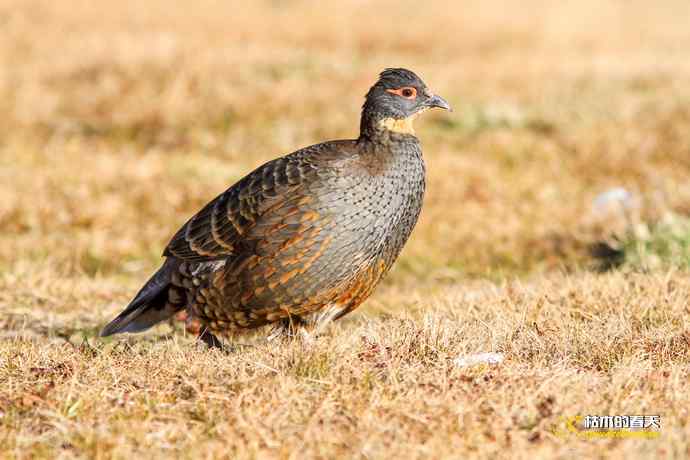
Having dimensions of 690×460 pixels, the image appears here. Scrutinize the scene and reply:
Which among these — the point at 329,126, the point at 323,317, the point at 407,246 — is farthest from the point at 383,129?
the point at 329,126

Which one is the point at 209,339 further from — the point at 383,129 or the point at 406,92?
the point at 406,92

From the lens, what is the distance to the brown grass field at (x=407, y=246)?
3.92 meters

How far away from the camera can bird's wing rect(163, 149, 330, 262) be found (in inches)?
211

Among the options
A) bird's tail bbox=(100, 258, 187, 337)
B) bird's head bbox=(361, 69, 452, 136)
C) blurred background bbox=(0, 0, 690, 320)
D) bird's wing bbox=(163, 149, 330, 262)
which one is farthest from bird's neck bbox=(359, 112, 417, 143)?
blurred background bbox=(0, 0, 690, 320)

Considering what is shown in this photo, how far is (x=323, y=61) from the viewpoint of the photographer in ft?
51.1

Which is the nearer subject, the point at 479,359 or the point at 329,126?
the point at 479,359

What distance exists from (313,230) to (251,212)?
45 centimetres

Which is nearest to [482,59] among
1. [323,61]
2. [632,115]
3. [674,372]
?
[323,61]

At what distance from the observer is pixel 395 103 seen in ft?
18.8

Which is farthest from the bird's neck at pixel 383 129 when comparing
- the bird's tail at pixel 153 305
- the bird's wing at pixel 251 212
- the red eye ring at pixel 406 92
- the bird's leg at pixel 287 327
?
the bird's tail at pixel 153 305

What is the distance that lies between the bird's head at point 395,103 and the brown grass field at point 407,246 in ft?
A: 3.69

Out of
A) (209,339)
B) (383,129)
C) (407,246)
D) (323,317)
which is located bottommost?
(407,246)

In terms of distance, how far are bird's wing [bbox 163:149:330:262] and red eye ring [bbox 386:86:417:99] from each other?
66cm

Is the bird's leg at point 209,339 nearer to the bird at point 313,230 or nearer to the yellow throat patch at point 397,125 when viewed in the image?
the bird at point 313,230
